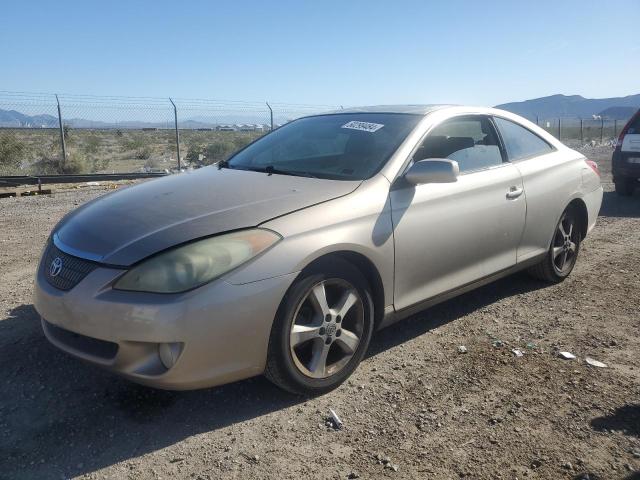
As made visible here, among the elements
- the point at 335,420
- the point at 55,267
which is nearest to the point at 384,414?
the point at 335,420

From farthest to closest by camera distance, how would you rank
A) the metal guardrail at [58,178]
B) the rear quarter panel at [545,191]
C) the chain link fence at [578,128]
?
the chain link fence at [578,128] < the metal guardrail at [58,178] < the rear quarter panel at [545,191]

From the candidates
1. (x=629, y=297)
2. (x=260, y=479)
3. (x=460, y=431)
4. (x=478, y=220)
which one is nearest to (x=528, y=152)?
(x=478, y=220)

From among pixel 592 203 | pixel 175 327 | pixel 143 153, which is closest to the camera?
pixel 175 327

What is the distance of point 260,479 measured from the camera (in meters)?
2.48

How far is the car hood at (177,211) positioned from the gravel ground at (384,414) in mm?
839

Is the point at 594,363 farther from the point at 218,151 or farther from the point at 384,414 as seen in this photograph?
the point at 218,151

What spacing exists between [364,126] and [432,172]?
841 mm

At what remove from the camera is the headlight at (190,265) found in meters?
2.67

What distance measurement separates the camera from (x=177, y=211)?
309 cm

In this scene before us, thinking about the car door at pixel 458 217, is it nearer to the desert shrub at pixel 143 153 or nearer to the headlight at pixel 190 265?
the headlight at pixel 190 265

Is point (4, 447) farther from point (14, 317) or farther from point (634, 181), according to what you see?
point (634, 181)

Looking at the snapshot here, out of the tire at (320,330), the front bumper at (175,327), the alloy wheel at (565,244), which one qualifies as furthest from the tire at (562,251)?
the front bumper at (175,327)

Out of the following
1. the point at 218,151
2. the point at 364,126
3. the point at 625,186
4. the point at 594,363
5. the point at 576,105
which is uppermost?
the point at 576,105

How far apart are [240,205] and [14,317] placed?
2.20 metres
